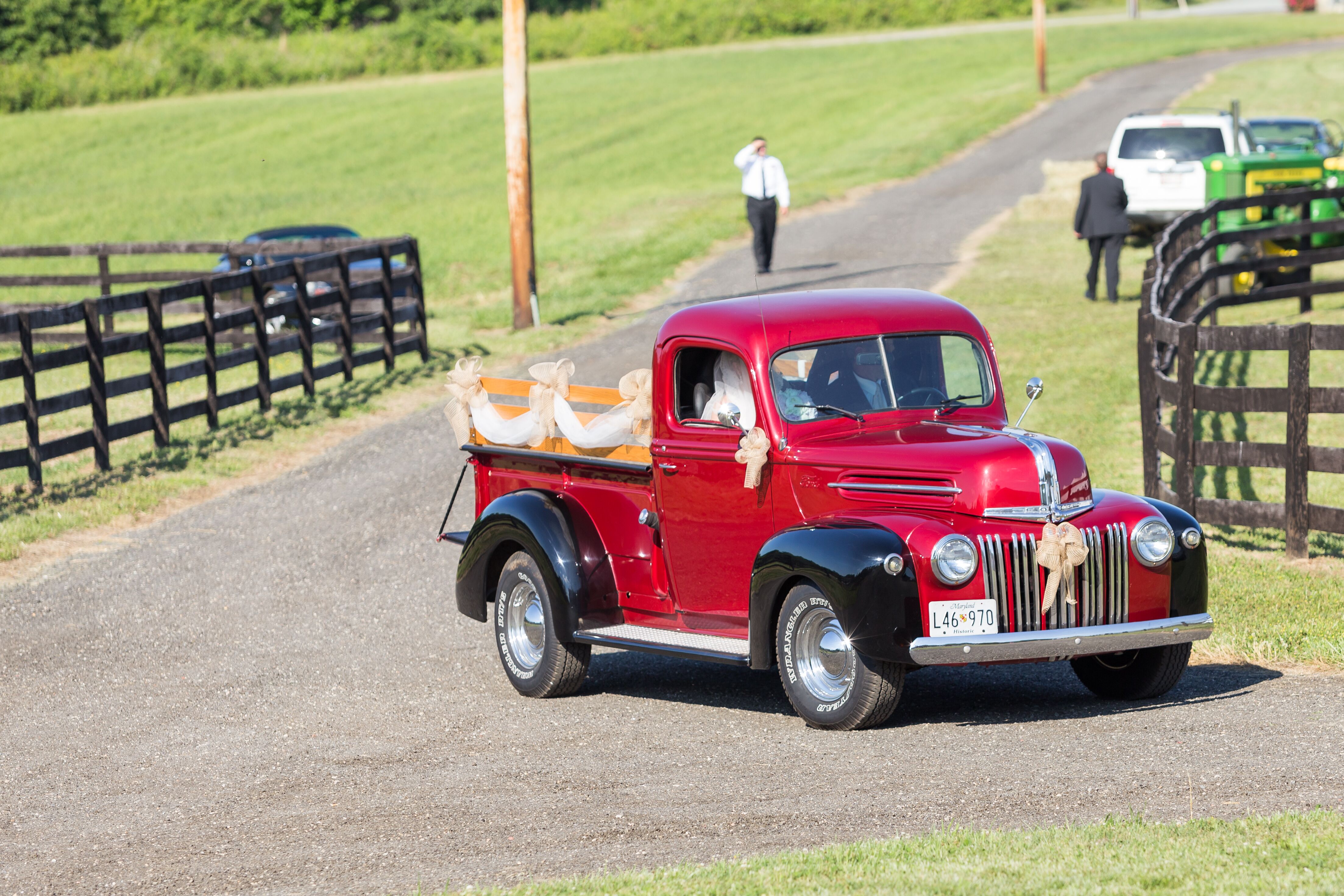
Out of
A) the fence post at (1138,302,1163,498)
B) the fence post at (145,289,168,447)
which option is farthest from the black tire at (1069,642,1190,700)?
the fence post at (145,289,168,447)

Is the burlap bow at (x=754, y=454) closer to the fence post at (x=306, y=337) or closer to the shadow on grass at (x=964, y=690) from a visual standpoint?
the shadow on grass at (x=964, y=690)

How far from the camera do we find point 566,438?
8766 mm

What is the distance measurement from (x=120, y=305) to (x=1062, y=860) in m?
12.4

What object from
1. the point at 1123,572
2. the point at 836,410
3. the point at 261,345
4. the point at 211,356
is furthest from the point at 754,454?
the point at 261,345

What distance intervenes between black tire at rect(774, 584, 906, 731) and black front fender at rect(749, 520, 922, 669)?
0.33 ft

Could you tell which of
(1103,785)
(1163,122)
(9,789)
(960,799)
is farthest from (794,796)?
(1163,122)

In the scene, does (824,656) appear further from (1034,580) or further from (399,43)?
(399,43)

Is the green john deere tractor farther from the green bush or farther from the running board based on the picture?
the green bush

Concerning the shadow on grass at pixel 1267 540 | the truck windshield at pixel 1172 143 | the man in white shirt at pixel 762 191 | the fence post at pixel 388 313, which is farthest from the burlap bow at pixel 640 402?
the truck windshield at pixel 1172 143

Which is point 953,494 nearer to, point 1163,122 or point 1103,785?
point 1103,785

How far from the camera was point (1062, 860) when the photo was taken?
16.7 feet

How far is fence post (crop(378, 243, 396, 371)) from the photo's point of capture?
20.1m

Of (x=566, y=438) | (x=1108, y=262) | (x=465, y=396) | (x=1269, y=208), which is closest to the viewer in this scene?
(x=566, y=438)

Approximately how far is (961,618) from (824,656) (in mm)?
728
